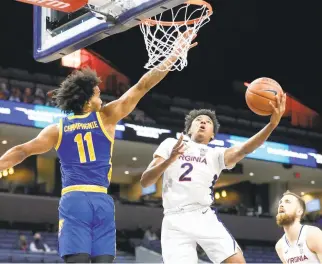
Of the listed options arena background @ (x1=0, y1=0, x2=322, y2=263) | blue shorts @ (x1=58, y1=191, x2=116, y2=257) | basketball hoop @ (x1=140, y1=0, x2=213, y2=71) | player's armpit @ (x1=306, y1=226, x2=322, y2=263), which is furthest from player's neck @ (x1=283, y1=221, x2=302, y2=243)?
arena background @ (x1=0, y1=0, x2=322, y2=263)

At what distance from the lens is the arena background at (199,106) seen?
18.9m

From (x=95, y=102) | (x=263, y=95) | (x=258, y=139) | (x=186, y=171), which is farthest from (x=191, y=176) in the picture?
(x=95, y=102)

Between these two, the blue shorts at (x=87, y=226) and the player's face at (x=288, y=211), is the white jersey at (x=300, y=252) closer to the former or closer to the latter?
the player's face at (x=288, y=211)

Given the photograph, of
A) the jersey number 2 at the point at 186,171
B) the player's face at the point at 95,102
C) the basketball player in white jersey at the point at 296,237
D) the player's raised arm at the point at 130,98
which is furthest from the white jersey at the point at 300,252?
the player's face at the point at 95,102

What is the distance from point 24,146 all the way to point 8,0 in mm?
19018

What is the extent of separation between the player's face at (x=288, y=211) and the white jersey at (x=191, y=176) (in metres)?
0.70

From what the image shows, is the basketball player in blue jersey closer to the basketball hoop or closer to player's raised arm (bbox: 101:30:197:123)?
player's raised arm (bbox: 101:30:197:123)

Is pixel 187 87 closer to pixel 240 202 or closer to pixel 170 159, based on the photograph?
pixel 240 202

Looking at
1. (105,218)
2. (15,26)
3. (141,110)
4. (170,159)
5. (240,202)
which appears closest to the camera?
(105,218)

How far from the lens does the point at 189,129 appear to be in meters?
5.37

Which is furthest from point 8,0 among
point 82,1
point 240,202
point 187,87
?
point 82,1

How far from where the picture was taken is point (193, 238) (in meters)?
4.87

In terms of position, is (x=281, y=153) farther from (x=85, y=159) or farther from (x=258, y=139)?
(x=85, y=159)

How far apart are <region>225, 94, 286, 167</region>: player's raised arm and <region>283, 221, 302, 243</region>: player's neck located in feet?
2.55
